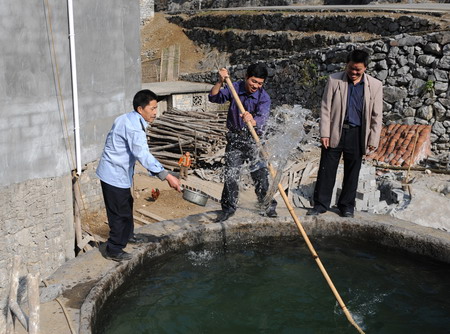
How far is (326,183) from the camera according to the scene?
19.7 feet

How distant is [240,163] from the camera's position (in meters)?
5.70

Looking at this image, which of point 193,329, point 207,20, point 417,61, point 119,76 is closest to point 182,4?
point 207,20

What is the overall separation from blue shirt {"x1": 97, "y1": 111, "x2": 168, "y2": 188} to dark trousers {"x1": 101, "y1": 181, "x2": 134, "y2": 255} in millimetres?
80

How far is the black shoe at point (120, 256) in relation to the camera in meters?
4.90

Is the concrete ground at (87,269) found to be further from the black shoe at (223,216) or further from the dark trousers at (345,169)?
the dark trousers at (345,169)

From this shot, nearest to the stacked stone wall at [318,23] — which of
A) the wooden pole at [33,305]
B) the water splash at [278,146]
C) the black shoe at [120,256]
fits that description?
the water splash at [278,146]

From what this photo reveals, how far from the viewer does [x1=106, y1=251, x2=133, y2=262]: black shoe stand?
4.90 m

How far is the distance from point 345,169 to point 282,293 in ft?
5.81

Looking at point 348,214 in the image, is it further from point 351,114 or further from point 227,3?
point 227,3

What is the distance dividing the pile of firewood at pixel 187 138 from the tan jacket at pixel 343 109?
7.27 meters

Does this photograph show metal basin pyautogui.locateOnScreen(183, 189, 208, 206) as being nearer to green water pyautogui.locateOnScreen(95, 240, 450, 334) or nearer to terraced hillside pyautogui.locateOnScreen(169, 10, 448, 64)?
green water pyautogui.locateOnScreen(95, 240, 450, 334)

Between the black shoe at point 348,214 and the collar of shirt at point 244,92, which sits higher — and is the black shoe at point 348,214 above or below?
below

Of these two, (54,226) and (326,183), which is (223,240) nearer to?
(326,183)

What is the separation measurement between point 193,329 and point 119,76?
5.07 m
